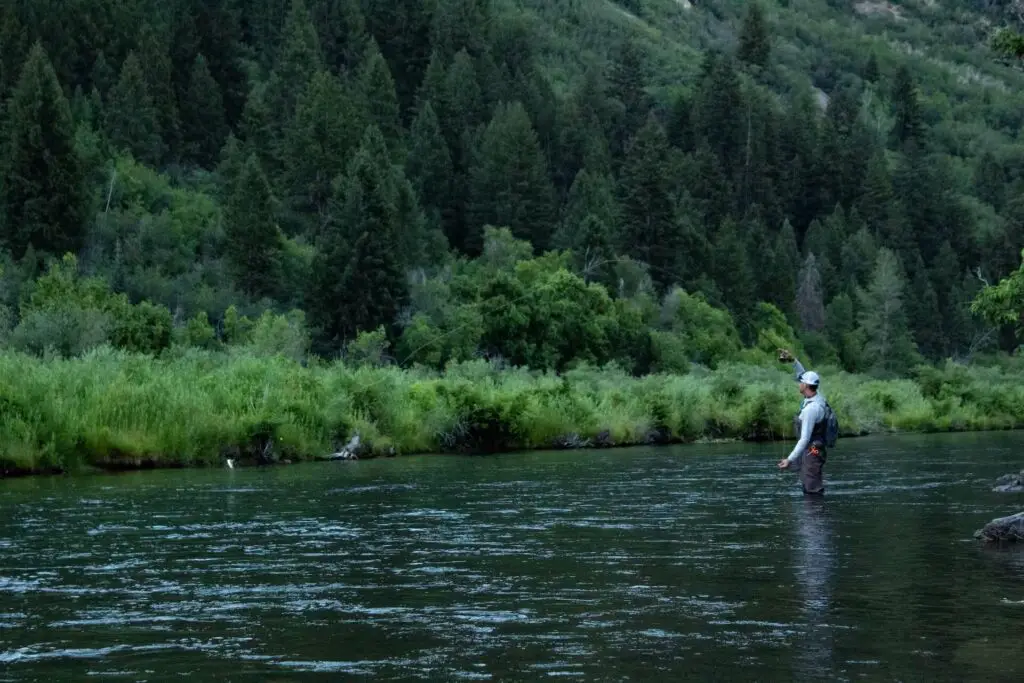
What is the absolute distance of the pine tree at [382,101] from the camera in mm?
119000

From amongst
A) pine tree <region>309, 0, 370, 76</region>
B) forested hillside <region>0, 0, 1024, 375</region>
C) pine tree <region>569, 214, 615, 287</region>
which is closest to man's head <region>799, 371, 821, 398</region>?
forested hillside <region>0, 0, 1024, 375</region>

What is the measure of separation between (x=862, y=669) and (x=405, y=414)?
95.8 feet

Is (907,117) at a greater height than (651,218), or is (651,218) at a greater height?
(907,117)

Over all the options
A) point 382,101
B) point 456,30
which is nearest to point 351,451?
point 382,101

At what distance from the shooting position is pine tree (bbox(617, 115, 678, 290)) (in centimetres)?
11350

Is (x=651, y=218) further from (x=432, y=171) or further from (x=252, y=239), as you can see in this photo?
(x=252, y=239)

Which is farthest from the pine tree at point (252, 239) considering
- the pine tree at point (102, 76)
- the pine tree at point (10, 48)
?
the pine tree at point (102, 76)

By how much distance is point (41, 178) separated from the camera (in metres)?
88.6

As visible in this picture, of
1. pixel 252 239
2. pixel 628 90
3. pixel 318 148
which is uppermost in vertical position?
pixel 628 90

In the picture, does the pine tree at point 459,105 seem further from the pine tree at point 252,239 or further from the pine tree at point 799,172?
the pine tree at point 799,172

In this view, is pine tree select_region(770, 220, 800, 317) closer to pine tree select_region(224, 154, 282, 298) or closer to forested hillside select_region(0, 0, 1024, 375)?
forested hillside select_region(0, 0, 1024, 375)

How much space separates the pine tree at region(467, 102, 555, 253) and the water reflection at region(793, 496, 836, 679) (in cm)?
8949

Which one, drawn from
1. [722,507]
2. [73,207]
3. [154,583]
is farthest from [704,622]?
[73,207]

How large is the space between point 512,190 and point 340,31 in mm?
34834
